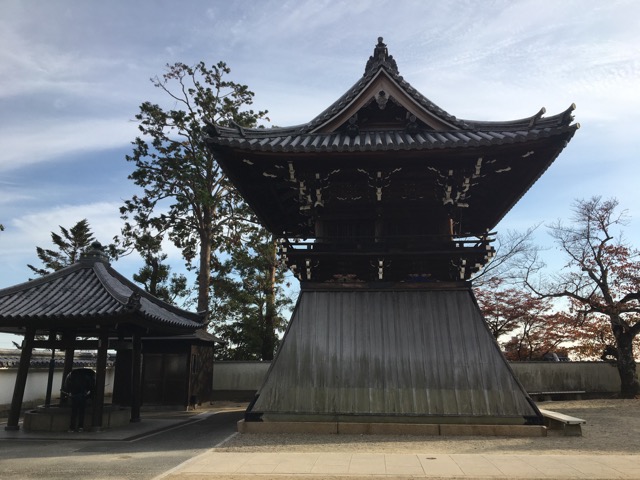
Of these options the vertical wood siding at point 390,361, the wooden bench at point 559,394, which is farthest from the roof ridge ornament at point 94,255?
the wooden bench at point 559,394

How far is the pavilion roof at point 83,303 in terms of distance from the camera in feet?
40.6

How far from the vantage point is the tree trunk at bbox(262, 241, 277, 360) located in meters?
28.4

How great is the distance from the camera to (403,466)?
7.66 m

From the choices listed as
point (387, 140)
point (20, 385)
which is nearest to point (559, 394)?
point (387, 140)

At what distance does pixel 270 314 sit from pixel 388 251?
1830 centimetres

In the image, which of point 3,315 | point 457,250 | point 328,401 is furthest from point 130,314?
point 457,250

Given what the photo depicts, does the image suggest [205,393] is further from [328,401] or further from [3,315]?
[328,401]

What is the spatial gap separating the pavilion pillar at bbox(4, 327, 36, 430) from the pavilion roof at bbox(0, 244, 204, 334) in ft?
1.33

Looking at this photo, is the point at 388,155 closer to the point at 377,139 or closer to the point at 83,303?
the point at 377,139

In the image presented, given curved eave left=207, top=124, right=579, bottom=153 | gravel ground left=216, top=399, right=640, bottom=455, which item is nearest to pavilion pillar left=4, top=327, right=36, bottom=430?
gravel ground left=216, top=399, right=640, bottom=455

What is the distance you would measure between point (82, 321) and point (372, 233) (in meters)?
8.49

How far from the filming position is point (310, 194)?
40.1 ft

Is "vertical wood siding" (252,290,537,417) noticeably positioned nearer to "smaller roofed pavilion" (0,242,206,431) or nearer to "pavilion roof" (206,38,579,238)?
"pavilion roof" (206,38,579,238)

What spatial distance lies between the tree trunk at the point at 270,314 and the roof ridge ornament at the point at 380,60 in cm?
1588
